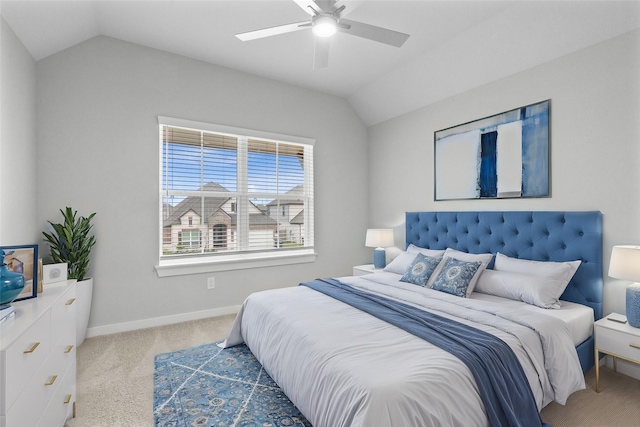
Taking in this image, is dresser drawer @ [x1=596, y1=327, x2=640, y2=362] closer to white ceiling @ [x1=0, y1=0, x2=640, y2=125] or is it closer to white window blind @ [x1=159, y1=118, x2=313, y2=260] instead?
white ceiling @ [x1=0, y1=0, x2=640, y2=125]

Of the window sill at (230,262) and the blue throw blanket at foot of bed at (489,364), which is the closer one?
the blue throw blanket at foot of bed at (489,364)

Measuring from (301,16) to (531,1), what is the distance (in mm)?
1811

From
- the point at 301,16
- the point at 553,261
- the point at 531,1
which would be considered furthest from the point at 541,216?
the point at 301,16

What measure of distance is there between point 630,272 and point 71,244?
4227 millimetres

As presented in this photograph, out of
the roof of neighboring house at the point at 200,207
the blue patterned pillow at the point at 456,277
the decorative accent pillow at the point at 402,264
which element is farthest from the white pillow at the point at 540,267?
the roof of neighboring house at the point at 200,207

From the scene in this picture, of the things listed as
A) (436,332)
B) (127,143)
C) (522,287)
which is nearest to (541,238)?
(522,287)

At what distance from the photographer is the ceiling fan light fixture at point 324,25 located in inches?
81.4

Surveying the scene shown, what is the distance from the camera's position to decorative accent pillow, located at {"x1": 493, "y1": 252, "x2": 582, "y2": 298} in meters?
2.43

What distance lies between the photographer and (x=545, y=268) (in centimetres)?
254

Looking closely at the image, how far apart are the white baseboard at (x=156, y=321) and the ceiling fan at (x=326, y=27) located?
112 inches

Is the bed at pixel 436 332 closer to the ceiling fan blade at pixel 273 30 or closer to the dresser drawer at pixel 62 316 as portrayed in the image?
the dresser drawer at pixel 62 316

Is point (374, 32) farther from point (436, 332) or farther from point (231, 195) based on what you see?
point (231, 195)

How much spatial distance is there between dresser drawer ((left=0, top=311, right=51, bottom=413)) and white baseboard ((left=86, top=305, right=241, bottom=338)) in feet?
6.10

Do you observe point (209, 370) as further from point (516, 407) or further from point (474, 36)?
point (474, 36)
